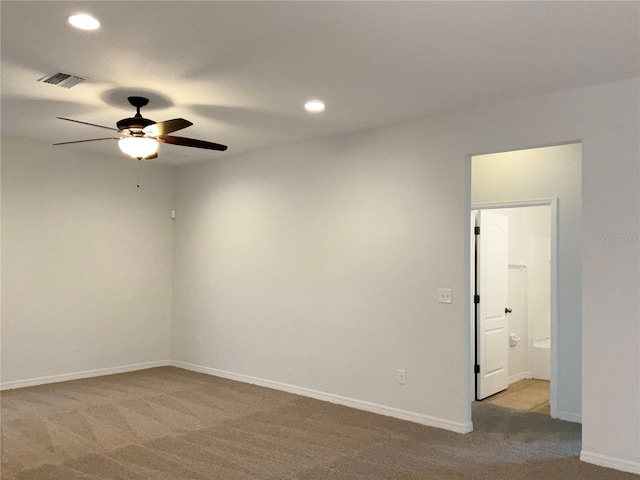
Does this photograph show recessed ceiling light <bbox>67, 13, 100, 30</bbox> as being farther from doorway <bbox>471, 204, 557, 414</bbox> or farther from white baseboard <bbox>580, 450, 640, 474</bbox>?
white baseboard <bbox>580, 450, 640, 474</bbox>

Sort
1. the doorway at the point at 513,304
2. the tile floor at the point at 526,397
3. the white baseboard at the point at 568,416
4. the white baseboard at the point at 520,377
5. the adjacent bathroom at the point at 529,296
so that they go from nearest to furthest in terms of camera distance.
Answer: the white baseboard at the point at 568,416 < the tile floor at the point at 526,397 < the doorway at the point at 513,304 < the white baseboard at the point at 520,377 < the adjacent bathroom at the point at 529,296

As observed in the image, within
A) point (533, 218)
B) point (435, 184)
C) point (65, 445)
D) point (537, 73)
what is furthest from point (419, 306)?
point (533, 218)

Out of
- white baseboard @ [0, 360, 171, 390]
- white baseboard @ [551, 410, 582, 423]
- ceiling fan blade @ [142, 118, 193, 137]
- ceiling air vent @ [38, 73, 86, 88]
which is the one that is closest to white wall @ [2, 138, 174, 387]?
white baseboard @ [0, 360, 171, 390]

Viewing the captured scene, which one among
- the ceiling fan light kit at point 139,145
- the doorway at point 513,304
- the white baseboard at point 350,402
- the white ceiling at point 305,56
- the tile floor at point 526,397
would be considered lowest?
the tile floor at point 526,397

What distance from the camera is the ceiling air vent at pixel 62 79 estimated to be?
3838 millimetres

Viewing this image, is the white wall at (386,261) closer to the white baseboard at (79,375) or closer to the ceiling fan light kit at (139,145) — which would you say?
the white baseboard at (79,375)

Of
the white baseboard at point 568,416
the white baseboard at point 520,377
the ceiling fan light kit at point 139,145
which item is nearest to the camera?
the ceiling fan light kit at point 139,145

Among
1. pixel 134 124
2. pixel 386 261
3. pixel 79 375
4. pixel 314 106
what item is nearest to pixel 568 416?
pixel 386 261

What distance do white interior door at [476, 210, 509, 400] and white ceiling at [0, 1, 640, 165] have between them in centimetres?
198

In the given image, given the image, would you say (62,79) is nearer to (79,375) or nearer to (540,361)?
(79,375)

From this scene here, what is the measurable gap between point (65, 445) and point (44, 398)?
64.9 inches

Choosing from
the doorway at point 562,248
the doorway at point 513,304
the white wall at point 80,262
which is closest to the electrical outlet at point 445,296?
the doorway at point 562,248

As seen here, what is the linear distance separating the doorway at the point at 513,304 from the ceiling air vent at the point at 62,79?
3976mm

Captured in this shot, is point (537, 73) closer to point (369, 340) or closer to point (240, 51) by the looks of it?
point (240, 51)
